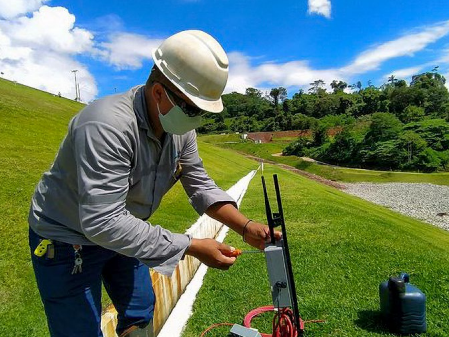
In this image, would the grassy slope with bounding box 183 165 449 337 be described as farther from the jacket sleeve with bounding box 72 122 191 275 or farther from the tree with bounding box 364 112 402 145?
the tree with bounding box 364 112 402 145

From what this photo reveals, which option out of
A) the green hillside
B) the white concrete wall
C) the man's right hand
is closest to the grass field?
the green hillside

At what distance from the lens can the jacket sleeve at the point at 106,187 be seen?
6.01 feet

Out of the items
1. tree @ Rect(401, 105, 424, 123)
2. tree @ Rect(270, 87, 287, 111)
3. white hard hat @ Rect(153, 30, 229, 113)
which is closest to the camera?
white hard hat @ Rect(153, 30, 229, 113)

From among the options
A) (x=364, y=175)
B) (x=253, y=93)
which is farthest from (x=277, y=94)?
(x=364, y=175)

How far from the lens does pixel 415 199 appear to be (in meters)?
36.2

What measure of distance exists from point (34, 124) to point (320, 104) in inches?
4433

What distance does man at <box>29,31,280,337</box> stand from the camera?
1867mm

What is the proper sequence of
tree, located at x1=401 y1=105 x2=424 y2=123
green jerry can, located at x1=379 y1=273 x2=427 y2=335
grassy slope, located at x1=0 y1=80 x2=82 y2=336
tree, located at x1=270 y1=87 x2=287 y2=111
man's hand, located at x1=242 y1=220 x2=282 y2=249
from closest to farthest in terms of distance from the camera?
man's hand, located at x1=242 y1=220 x2=282 y2=249
green jerry can, located at x1=379 y1=273 x2=427 y2=335
grassy slope, located at x1=0 y1=80 x2=82 y2=336
tree, located at x1=401 y1=105 x2=424 y2=123
tree, located at x1=270 y1=87 x2=287 y2=111

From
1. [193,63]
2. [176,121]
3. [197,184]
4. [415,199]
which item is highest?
[193,63]

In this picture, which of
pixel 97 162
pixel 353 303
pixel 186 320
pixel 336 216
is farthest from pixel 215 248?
pixel 336 216

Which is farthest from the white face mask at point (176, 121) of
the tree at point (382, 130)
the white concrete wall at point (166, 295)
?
the tree at point (382, 130)

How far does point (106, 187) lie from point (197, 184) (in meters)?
1.06

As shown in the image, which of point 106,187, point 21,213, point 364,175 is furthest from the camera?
point 364,175

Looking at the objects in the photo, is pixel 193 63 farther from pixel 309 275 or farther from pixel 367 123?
pixel 367 123
